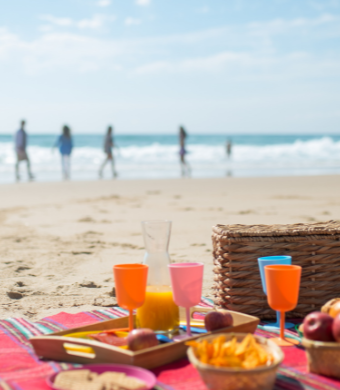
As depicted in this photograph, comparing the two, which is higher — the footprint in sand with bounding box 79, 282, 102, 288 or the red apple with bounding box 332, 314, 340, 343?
the red apple with bounding box 332, 314, 340, 343

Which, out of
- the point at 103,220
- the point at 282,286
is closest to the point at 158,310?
the point at 282,286

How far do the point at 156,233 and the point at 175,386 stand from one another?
56 centimetres

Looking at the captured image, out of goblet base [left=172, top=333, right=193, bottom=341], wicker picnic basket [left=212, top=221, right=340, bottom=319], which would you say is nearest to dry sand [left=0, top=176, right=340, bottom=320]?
wicker picnic basket [left=212, top=221, right=340, bottom=319]

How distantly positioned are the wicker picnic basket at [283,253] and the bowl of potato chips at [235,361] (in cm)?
75

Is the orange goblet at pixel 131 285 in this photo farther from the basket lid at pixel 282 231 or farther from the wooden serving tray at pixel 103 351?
the basket lid at pixel 282 231

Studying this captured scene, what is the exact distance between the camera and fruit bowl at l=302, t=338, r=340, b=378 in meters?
1.52

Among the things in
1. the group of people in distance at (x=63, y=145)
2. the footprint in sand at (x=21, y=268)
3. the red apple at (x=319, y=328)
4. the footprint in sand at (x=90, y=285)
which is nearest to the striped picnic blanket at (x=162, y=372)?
the red apple at (x=319, y=328)

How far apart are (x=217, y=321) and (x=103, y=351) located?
0.41m

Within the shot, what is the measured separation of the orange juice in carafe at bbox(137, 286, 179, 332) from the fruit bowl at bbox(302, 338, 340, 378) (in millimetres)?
497

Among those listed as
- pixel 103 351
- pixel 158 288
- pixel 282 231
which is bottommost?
pixel 103 351

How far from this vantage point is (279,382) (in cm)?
156

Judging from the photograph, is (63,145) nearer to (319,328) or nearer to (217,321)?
(217,321)

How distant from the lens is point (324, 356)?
1.55 metres

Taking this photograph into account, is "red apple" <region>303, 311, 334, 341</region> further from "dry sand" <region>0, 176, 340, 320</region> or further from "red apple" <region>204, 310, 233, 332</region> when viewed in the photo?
"dry sand" <region>0, 176, 340, 320</region>
